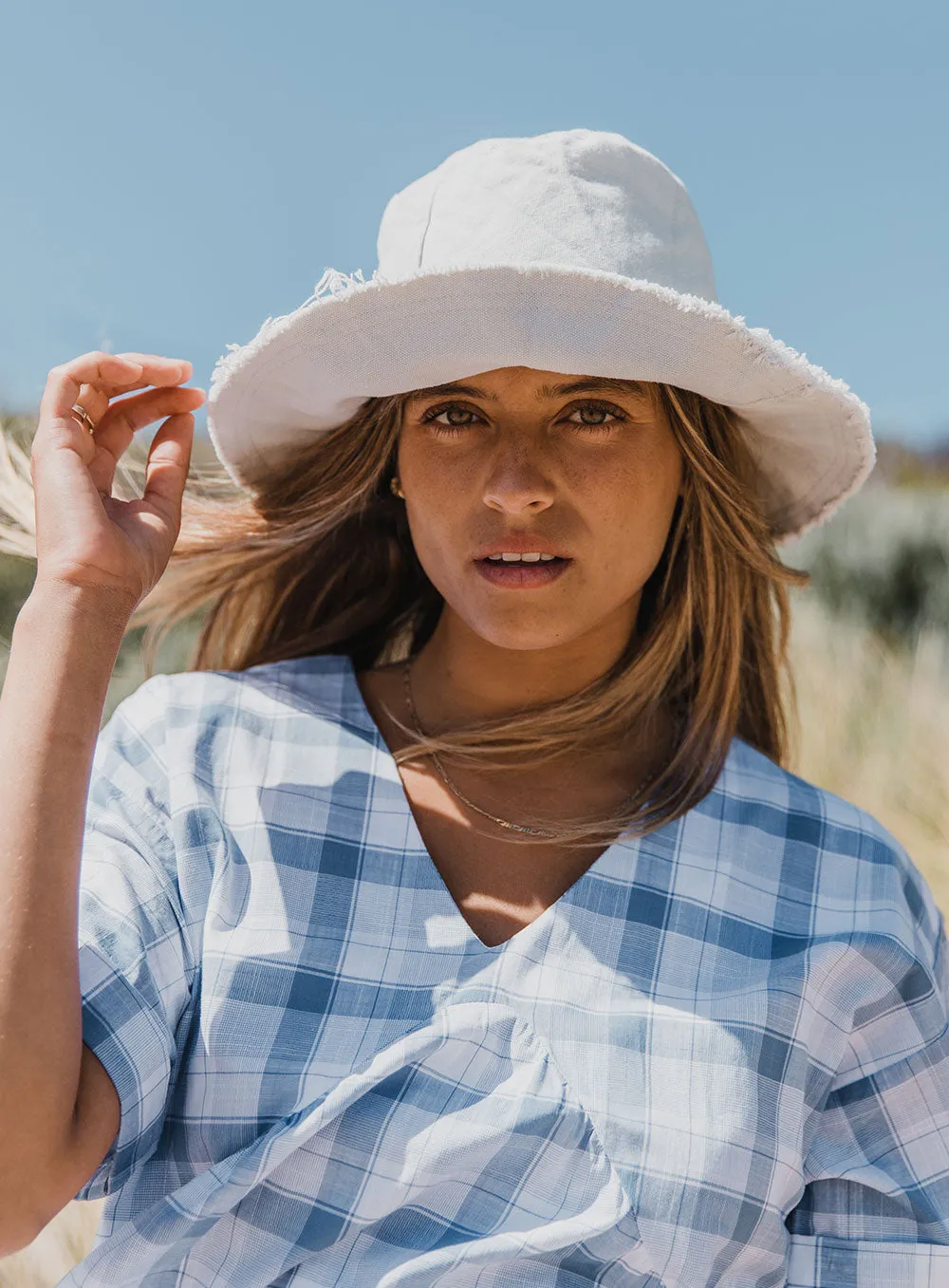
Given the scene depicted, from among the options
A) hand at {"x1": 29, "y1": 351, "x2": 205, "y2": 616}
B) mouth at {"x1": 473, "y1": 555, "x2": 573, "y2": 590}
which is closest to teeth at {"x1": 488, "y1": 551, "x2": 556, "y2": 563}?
mouth at {"x1": 473, "y1": 555, "x2": 573, "y2": 590}

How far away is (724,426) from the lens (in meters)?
2.16

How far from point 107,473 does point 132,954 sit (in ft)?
2.35

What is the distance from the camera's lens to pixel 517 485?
1920mm

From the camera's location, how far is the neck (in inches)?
92.2

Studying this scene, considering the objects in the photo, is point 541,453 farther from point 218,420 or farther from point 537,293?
point 218,420

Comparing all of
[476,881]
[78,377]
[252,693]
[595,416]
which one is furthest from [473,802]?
[78,377]

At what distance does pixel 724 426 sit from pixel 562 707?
1.75 ft

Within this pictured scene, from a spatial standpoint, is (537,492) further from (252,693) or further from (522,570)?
(252,693)

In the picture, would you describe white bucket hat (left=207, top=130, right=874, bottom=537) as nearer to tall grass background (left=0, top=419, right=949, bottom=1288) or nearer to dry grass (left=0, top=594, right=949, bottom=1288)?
tall grass background (left=0, top=419, right=949, bottom=1288)

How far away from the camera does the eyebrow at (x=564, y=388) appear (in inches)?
77.2

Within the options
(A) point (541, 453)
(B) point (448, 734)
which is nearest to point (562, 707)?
(B) point (448, 734)

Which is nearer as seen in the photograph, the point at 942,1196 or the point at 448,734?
the point at 942,1196

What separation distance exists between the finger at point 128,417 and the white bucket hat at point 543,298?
9cm

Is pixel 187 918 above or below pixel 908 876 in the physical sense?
below
